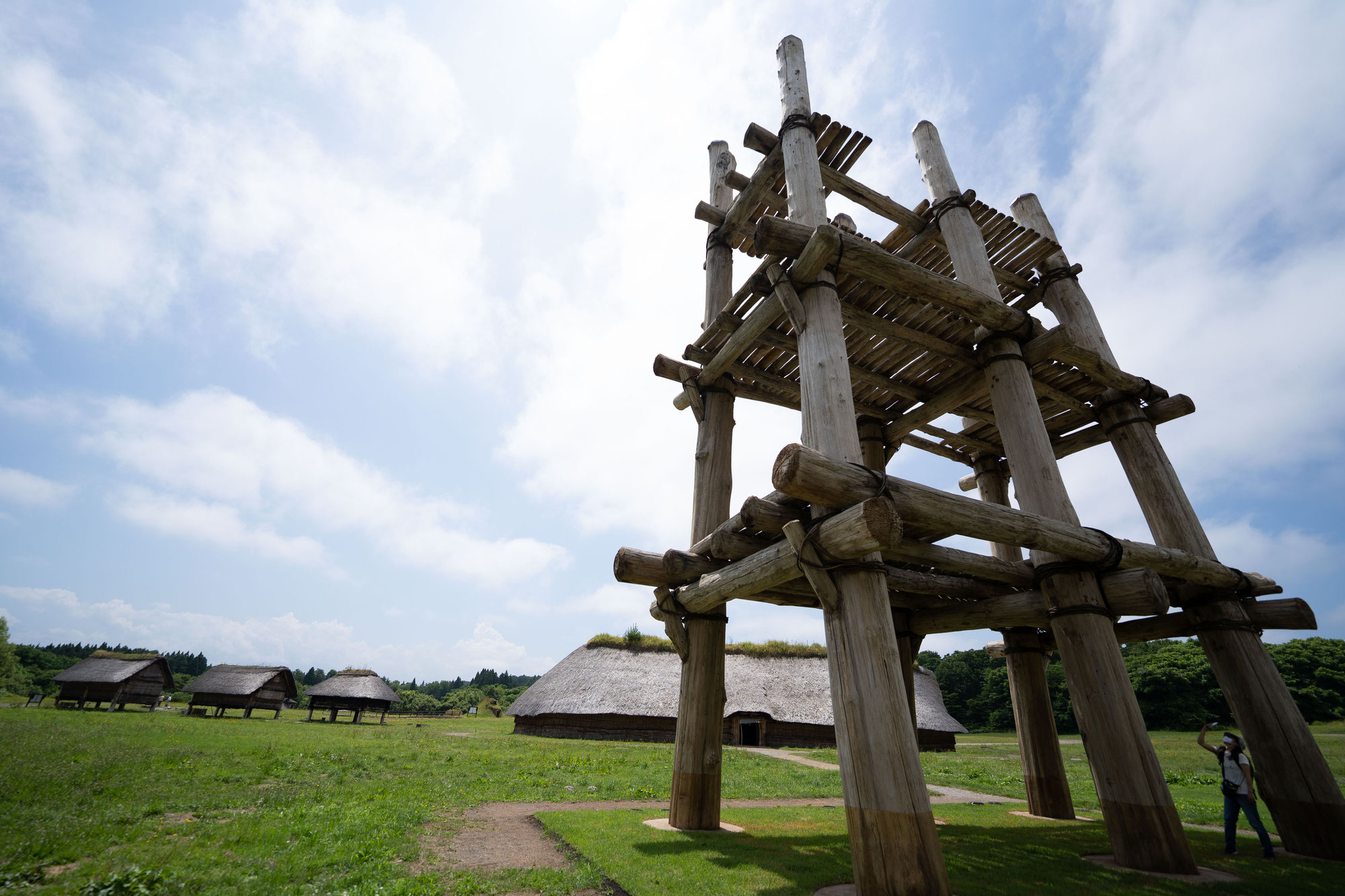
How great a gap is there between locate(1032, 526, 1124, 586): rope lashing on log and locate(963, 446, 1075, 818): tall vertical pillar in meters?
3.01

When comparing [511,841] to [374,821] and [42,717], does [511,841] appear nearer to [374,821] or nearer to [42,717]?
[374,821]

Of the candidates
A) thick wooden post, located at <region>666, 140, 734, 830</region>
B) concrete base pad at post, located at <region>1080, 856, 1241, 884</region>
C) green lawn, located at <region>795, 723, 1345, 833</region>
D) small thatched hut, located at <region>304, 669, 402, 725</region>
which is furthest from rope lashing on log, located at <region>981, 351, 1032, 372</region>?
small thatched hut, located at <region>304, 669, 402, 725</region>

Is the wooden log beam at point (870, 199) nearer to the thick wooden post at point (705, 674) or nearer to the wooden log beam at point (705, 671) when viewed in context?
the wooden log beam at point (705, 671)

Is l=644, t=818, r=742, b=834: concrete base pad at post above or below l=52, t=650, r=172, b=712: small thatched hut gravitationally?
below

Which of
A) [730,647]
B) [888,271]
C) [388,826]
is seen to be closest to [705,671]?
[388,826]

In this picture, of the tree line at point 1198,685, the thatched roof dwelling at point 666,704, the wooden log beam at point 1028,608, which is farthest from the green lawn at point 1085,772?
the tree line at point 1198,685

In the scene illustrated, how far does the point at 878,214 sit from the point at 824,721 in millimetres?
25423

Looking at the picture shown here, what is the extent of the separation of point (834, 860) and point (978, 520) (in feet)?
13.8

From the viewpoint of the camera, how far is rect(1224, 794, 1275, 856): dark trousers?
6.93m

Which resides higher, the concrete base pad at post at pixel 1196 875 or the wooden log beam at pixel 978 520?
the wooden log beam at pixel 978 520

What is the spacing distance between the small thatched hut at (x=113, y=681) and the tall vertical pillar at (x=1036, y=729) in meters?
53.2

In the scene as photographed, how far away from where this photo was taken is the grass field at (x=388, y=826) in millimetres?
5520

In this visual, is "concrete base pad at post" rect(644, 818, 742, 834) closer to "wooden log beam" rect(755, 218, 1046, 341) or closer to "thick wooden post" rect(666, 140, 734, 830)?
"thick wooden post" rect(666, 140, 734, 830)

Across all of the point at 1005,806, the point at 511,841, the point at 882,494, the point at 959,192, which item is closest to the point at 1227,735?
the point at 1005,806
